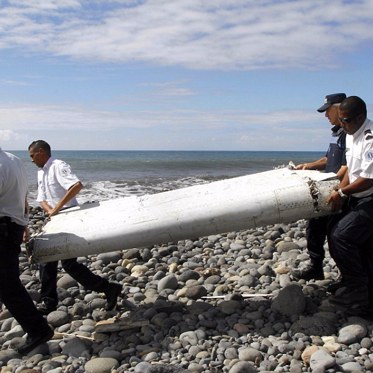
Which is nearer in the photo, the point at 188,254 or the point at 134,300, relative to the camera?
the point at 134,300

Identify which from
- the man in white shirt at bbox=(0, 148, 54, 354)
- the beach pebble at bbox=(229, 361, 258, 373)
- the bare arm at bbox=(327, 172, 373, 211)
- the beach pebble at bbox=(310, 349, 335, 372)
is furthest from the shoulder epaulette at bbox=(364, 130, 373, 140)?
the man in white shirt at bbox=(0, 148, 54, 354)

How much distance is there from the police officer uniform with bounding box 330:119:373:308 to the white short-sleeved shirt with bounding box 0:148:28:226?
269 centimetres

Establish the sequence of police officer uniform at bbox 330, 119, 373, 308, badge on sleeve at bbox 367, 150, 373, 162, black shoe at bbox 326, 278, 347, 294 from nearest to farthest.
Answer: badge on sleeve at bbox 367, 150, 373, 162 < police officer uniform at bbox 330, 119, 373, 308 < black shoe at bbox 326, 278, 347, 294

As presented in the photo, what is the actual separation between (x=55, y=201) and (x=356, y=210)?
3008 millimetres

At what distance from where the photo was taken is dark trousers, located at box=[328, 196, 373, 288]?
4.28m

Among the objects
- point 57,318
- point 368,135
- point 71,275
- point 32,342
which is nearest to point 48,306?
point 57,318

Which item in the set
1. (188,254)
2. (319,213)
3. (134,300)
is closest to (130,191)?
(188,254)

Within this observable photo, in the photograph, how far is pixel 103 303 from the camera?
5.61m

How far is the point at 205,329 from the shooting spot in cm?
475

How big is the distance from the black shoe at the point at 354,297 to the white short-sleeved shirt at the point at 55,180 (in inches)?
110

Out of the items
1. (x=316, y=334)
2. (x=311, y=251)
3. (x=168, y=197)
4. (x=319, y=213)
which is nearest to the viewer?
(x=316, y=334)

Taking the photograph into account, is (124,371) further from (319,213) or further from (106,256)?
(106,256)

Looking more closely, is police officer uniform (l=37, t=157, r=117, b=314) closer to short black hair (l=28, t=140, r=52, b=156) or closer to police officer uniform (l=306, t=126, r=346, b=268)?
short black hair (l=28, t=140, r=52, b=156)

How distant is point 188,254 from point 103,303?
9.27 feet
